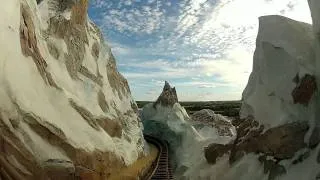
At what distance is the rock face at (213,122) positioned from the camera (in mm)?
51213

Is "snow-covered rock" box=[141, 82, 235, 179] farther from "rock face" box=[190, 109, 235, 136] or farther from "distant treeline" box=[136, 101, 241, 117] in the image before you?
"distant treeline" box=[136, 101, 241, 117]

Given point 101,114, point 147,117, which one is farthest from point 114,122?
point 147,117

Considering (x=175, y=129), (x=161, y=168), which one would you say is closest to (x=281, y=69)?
(x=161, y=168)

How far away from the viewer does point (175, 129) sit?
166ft

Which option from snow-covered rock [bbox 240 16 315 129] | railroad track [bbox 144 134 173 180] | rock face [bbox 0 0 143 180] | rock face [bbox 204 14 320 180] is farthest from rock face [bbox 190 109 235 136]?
snow-covered rock [bbox 240 16 315 129]

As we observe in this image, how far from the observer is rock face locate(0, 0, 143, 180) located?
20297mm

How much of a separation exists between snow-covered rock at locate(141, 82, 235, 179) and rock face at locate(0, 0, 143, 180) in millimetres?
4959

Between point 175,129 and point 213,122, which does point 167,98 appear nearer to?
point 213,122

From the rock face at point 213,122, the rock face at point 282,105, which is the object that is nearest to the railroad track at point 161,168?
the rock face at point 213,122

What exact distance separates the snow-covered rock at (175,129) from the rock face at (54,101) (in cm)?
496

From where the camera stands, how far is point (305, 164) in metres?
15.3

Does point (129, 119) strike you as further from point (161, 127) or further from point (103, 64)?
point (161, 127)

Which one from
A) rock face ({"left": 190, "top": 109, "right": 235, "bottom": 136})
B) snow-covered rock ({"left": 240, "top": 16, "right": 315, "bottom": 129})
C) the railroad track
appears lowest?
rock face ({"left": 190, "top": 109, "right": 235, "bottom": 136})

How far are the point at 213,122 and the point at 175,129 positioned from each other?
273 inches
